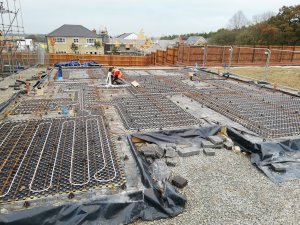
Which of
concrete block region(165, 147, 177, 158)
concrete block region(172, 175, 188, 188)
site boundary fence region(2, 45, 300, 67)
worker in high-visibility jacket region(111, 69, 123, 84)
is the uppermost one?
site boundary fence region(2, 45, 300, 67)

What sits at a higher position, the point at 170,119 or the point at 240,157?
the point at 170,119

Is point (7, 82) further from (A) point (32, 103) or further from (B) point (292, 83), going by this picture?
(B) point (292, 83)

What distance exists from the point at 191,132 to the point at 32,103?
5430mm

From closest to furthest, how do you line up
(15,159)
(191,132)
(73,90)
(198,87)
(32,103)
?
(15,159) → (191,132) → (32,103) → (73,90) → (198,87)

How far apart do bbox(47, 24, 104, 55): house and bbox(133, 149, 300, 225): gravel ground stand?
3885 centimetres

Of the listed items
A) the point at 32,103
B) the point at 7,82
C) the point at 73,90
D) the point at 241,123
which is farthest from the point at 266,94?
the point at 7,82

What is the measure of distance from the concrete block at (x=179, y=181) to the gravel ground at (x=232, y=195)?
0.29 feet

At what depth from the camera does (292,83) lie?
12.7 meters

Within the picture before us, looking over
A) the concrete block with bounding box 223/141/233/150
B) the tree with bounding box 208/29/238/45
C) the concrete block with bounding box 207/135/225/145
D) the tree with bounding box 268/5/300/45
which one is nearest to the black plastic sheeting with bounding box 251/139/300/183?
the concrete block with bounding box 223/141/233/150

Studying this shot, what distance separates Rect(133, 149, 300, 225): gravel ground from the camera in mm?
3293

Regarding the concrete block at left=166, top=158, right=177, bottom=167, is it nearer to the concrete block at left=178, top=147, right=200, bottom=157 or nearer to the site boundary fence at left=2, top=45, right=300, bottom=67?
the concrete block at left=178, top=147, right=200, bottom=157

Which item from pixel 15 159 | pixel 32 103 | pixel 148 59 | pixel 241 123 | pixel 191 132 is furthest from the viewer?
pixel 148 59

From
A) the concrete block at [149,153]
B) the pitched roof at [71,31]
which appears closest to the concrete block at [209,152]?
the concrete block at [149,153]

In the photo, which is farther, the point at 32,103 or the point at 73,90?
the point at 73,90
